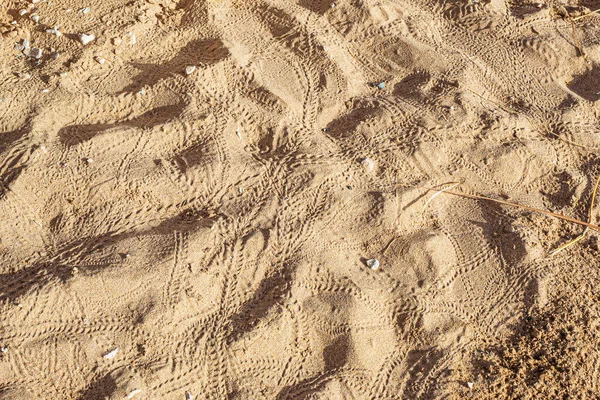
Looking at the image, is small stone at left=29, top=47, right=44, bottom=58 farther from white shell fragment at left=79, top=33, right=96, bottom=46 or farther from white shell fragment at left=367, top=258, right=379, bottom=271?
white shell fragment at left=367, top=258, right=379, bottom=271

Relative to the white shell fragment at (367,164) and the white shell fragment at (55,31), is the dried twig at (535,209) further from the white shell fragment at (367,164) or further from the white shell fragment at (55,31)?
the white shell fragment at (55,31)

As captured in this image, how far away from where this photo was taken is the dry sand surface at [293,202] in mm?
2285

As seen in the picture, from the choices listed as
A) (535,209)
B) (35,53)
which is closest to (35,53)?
(35,53)

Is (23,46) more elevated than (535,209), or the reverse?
(23,46)

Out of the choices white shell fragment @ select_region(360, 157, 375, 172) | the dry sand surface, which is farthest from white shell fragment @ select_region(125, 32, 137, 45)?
white shell fragment @ select_region(360, 157, 375, 172)

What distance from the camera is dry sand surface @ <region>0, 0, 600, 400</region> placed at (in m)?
2.29

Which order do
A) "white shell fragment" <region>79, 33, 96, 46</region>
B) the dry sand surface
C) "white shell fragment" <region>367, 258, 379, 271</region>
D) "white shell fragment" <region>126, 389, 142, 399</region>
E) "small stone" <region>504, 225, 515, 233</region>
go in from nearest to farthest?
"white shell fragment" <region>126, 389, 142, 399</region>, the dry sand surface, "white shell fragment" <region>367, 258, 379, 271</region>, "small stone" <region>504, 225, 515, 233</region>, "white shell fragment" <region>79, 33, 96, 46</region>

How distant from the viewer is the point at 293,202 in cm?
262

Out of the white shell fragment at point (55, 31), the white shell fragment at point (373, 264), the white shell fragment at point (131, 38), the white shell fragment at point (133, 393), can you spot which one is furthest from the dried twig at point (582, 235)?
the white shell fragment at point (55, 31)

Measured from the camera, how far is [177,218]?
2555 millimetres

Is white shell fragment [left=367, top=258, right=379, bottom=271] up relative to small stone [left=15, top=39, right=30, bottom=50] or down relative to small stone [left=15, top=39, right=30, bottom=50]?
down

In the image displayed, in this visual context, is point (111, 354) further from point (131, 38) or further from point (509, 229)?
point (509, 229)

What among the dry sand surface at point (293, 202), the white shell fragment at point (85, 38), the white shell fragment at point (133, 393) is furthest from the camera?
the white shell fragment at point (85, 38)

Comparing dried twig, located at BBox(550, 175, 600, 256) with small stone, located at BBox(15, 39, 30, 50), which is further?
small stone, located at BBox(15, 39, 30, 50)
